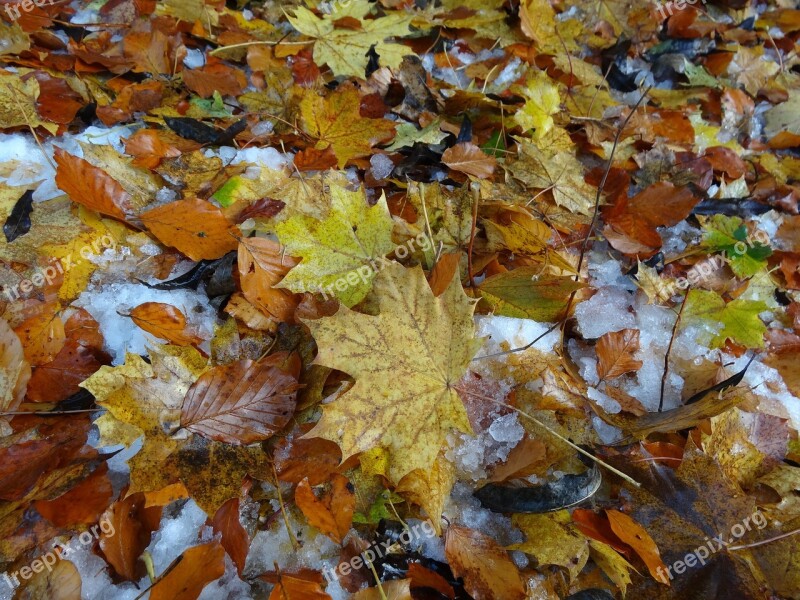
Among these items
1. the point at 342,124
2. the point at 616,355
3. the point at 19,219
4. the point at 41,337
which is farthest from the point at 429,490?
the point at 19,219

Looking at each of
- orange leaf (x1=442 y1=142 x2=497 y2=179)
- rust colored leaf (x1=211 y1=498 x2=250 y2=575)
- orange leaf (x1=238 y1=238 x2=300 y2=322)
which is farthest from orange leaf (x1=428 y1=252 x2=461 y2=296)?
rust colored leaf (x1=211 y1=498 x2=250 y2=575)

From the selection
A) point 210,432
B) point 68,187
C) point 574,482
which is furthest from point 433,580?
point 68,187

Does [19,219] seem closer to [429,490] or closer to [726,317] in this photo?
[429,490]

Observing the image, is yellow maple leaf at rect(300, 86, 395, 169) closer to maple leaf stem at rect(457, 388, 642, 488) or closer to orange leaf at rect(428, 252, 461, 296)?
orange leaf at rect(428, 252, 461, 296)

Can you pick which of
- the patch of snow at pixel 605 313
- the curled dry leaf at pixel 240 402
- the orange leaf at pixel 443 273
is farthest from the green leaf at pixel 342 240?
the patch of snow at pixel 605 313

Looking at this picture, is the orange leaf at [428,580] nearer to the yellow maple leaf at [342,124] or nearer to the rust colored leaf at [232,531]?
the rust colored leaf at [232,531]

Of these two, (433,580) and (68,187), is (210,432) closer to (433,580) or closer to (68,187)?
(433,580)
